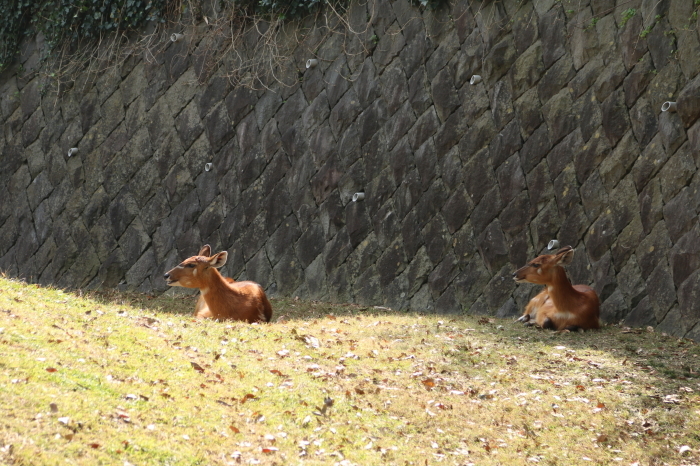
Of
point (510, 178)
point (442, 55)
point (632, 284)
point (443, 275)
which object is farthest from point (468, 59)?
point (632, 284)

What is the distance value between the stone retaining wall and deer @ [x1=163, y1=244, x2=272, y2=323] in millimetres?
2567

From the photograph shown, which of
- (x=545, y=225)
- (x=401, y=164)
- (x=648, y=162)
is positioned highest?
(x=648, y=162)

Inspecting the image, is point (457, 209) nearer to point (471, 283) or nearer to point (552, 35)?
point (471, 283)

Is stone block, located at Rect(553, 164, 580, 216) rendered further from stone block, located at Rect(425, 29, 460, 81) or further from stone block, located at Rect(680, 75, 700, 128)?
stone block, located at Rect(425, 29, 460, 81)

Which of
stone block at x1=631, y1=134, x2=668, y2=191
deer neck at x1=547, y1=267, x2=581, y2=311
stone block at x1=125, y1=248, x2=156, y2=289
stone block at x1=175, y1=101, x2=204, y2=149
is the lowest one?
stone block at x1=125, y1=248, x2=156, y2=289

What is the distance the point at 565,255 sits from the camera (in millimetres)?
9141

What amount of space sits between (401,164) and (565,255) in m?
2.88

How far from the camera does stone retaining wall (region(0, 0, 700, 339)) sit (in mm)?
9227

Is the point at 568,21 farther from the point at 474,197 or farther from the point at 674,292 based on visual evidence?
the point at 674,292

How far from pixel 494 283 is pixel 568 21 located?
3.23 meters

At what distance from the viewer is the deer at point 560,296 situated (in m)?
9.02

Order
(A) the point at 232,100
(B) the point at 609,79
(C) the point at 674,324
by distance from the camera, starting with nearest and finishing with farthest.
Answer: (C) the point at 674,324
(B) the point at 609,79
(A) the point at 232,100

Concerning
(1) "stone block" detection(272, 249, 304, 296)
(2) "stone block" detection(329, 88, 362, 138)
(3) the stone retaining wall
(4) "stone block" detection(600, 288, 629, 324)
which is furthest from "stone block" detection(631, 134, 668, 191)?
(1) "stone block" detection(272, 249, 304, 296)

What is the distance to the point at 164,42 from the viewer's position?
46.4 feet
